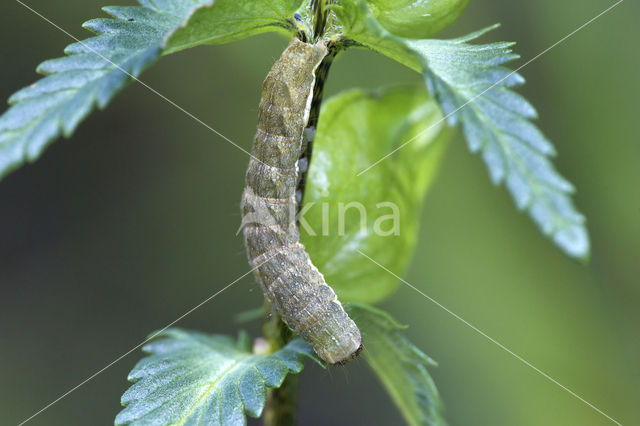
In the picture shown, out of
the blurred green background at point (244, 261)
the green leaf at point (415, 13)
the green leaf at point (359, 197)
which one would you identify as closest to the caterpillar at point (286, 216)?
the green leaf at point (359, 197)

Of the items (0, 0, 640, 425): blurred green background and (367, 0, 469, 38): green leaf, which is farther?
(0, 0, 640, 425): blurred green background

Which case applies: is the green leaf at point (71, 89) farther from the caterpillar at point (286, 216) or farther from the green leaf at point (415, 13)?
the green leaf at point (415, 13)

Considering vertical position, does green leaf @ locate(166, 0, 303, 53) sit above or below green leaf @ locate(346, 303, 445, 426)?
above

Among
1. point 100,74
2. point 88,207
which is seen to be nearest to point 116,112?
point 88,207

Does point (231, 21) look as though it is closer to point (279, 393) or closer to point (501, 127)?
point (501, 127)

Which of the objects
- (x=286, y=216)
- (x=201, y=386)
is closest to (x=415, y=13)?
(x=286, y=216)

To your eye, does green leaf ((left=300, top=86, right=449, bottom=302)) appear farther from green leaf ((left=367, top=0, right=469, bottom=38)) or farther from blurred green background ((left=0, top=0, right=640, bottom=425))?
blurred green background ((left=0, top=0, right=640, bottom=425))

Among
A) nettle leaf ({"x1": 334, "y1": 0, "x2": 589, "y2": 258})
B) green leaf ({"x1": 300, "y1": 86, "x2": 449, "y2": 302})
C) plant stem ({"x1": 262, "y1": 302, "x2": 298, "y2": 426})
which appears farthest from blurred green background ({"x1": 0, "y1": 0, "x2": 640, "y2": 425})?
nettle leaf ({"x1": 334, "y1": 0, "x2": 589, "y2": 258})
